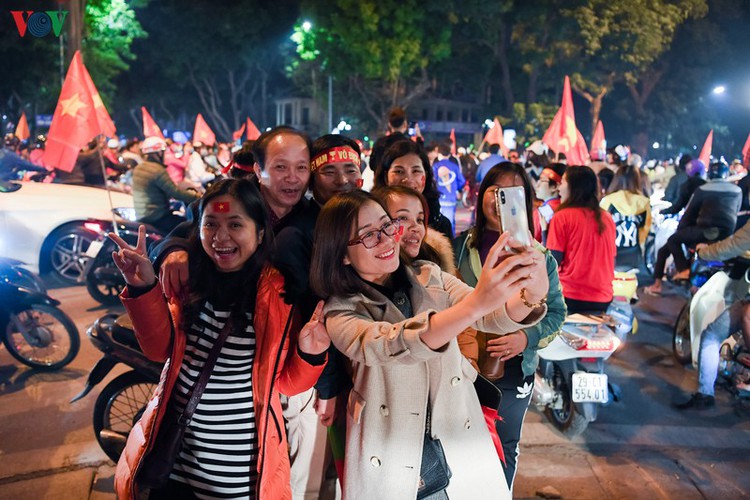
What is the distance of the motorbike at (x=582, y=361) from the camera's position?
13.8 feet

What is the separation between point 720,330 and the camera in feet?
16.3

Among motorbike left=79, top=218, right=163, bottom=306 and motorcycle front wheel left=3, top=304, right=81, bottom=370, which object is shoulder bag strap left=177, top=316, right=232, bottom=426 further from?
motorbike left=79, top=218, right=163, bottom=306

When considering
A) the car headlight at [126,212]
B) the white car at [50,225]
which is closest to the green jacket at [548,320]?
the car headlight at [126,212]

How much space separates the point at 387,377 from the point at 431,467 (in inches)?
14.2

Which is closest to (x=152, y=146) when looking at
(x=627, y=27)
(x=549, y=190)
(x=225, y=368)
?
(x=549, y=190)

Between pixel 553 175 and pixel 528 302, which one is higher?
pixel 553 175

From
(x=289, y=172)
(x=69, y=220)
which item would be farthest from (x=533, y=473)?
(x=69, y=220)

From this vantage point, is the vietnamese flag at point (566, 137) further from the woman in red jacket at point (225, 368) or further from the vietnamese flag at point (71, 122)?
the woman in red jacket at point (225, 368)

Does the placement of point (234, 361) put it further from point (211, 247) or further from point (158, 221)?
point (158, 221)

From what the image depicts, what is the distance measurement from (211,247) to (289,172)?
0.75 metres

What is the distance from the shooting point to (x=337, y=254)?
2080 millimetres

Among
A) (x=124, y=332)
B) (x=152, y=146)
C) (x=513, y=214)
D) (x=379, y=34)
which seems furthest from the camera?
(x=379, y=34)

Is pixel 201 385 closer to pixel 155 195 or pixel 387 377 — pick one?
pixel 387 377

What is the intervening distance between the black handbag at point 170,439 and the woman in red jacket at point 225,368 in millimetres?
14
